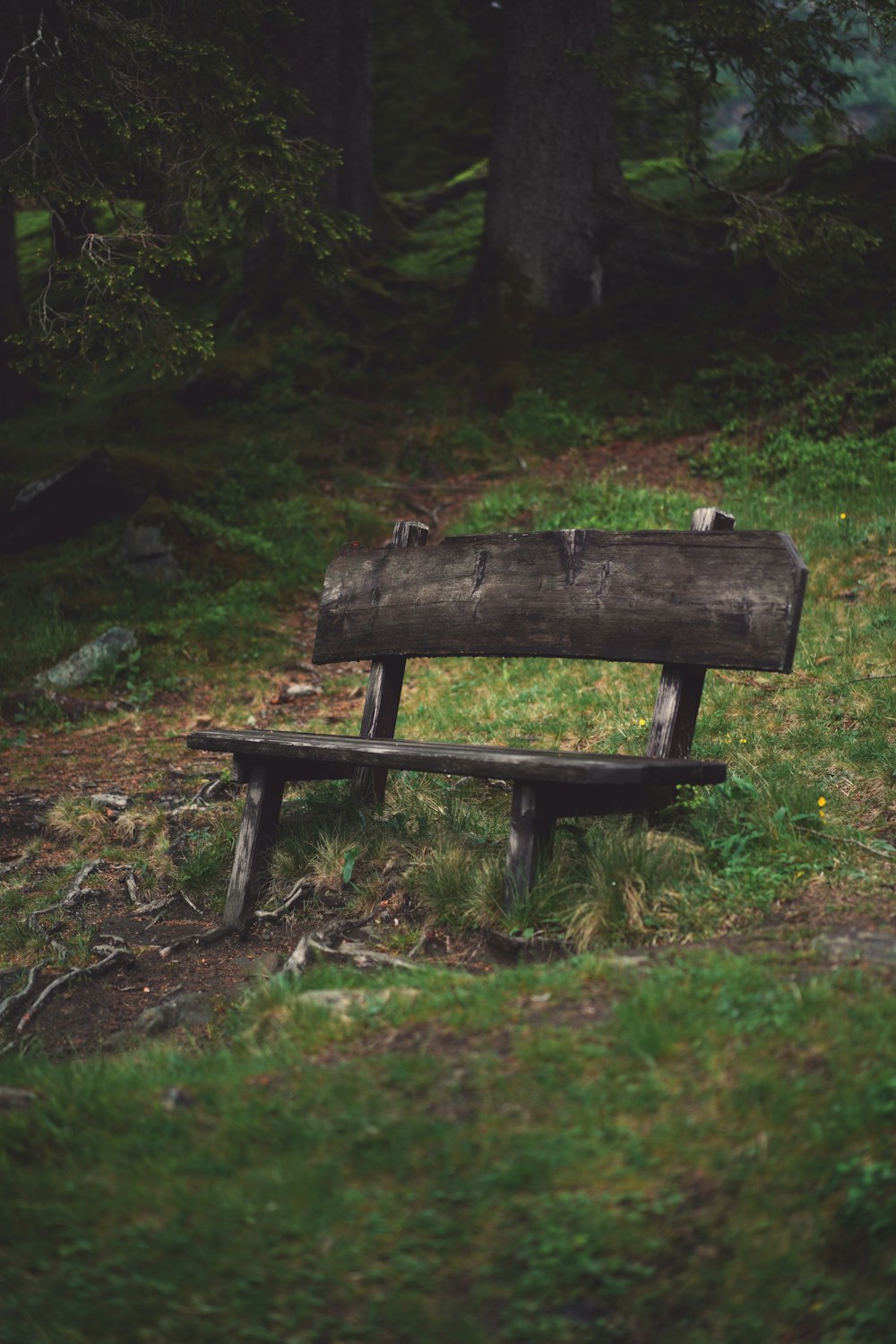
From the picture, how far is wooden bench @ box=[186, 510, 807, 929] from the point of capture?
3.74 meters

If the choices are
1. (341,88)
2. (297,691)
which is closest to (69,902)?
(297,691)

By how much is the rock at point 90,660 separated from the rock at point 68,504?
7.34 ft

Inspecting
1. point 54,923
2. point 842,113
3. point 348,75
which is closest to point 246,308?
point 348,75

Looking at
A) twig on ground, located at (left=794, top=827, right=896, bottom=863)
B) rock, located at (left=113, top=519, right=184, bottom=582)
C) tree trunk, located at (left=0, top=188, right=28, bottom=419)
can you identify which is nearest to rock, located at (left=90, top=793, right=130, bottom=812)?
rock, located at (left=113, top=519, right=184, bottom=582)

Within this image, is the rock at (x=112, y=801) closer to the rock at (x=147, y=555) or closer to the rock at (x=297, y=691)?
the rock at (x=297, y=691)

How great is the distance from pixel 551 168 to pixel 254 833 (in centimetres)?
994

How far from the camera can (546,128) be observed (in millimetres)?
12055

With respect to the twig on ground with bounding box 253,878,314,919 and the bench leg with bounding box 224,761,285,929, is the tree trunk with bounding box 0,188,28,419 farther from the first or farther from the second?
the twig on ground with bounding box 253,878,314,919

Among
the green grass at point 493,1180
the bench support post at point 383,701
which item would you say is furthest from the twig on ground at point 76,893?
the green grass at point 493,1180

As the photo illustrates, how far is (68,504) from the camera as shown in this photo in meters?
10.7

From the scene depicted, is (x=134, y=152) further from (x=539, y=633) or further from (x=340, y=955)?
(x=340, y=955)

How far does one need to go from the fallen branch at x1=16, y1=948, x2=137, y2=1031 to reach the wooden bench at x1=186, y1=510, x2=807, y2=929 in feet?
1.61

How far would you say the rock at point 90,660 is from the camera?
28.0 feet

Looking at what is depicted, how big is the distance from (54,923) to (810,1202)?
356 centimetres
